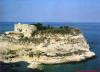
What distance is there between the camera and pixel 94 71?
62.6 ft

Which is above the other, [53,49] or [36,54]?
[53,49]

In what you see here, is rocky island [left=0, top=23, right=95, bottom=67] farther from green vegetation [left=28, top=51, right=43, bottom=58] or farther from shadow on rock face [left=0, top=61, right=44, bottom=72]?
shadow on rock face [left=0, top=61, right=44, bottom=72]

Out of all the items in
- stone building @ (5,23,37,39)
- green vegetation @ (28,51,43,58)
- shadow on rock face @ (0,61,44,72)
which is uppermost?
stone building @ (5,23,37,39)

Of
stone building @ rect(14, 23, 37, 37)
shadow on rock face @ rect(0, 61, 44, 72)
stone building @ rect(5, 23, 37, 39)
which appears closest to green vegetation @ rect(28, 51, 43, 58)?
shadow on rock face @ rect(0, 61, 44, 72)

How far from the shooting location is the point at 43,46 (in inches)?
945

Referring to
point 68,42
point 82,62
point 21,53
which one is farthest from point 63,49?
point 21,53

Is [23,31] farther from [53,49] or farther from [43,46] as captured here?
[53,49]

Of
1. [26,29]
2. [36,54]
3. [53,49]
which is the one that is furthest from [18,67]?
[26,29]

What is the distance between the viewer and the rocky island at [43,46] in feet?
76.3

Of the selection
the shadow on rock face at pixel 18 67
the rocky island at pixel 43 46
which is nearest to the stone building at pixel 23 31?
the rocky island at pixel 43 46

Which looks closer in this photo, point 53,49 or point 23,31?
point 53,49

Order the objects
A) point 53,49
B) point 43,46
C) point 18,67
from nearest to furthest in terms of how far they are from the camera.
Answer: point 18,67, point 53,49, point 43,46

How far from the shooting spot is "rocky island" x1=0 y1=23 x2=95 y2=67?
23.2m

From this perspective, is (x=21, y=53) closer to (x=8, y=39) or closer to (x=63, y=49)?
(x=8, y=39)
